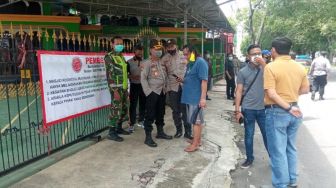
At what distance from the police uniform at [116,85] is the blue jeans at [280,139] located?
259cm

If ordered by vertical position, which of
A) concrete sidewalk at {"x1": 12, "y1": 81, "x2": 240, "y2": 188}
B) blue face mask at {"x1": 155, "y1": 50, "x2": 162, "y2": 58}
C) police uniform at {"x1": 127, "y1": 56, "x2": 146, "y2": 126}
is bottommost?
concrete sidewalk at {"x1": 12, "y1": 81, "x2": 240, "y2": 188}

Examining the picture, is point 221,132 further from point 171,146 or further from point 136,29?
point 136,29

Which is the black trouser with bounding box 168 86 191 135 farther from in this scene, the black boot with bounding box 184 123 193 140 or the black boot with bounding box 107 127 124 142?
the black boot with bounding box 107 127 124 142

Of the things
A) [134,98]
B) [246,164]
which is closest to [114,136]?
[134,98]

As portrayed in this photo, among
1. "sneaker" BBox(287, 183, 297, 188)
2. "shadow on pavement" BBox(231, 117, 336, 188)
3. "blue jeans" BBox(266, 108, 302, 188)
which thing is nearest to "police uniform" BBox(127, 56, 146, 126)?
"shadow on pavement" BBox(231, 117, 336, 188)

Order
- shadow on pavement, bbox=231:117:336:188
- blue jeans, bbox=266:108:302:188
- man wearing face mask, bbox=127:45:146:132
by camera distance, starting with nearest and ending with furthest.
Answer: blue jeans, bbox=266:108:302:188
shadow on pavement, bbox=231:117:336:188
man wearing face mask, bbox=127:45:146:132

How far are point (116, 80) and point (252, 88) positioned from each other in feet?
7.15

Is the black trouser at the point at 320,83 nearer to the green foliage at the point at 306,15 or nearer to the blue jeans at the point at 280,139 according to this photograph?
the blue jeans at the point at 280,139

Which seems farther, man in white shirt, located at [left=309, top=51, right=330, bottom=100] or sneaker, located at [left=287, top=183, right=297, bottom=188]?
man in white shirt, located at [left=309, top=51, right=330, bottom=100]

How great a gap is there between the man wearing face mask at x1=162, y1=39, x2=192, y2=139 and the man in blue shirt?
69 centimetres

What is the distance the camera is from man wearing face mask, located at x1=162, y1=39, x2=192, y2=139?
20.9 feet

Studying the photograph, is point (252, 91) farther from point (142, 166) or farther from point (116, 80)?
point (116, 80)

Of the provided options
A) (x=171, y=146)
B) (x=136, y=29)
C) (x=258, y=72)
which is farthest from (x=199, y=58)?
(x=136, y=29)

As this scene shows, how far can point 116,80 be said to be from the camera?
19.4ft
